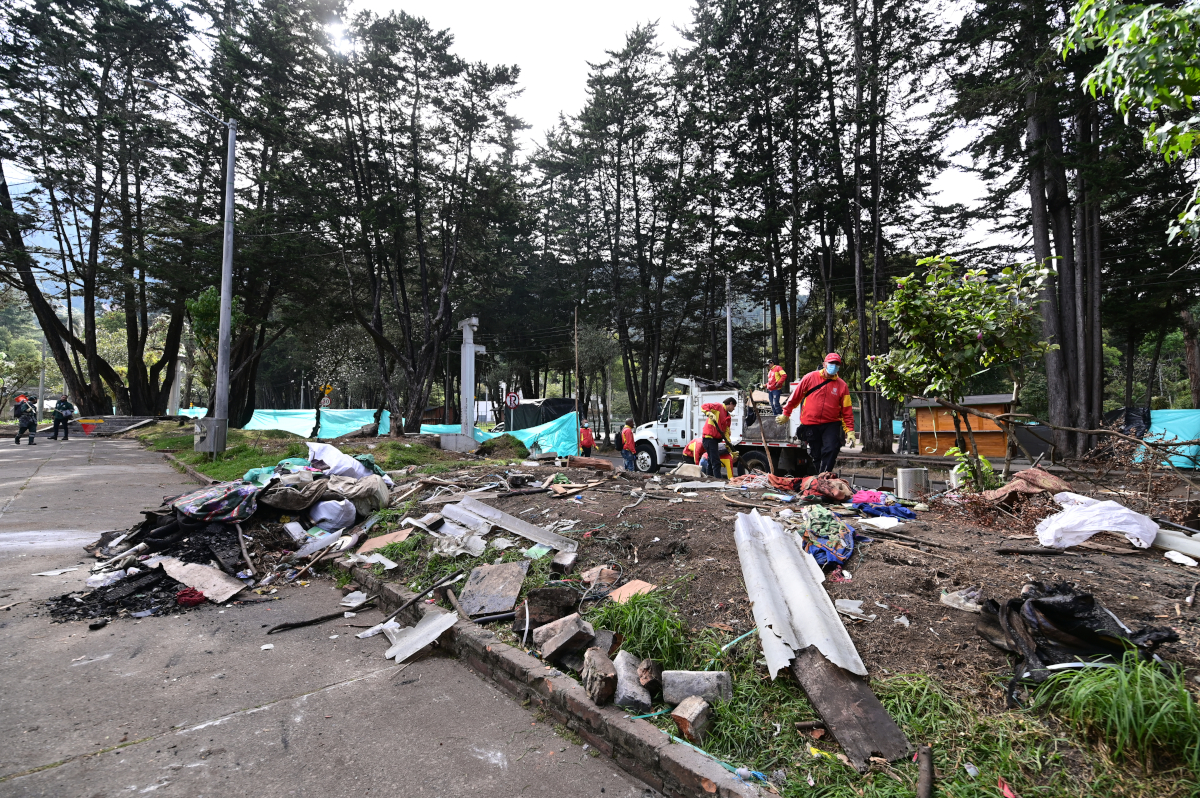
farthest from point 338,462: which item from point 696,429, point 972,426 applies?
point 972,426

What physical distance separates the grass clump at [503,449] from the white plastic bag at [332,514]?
29.3 feet

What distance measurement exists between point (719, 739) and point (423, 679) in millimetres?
1965

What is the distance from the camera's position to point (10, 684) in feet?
10.8

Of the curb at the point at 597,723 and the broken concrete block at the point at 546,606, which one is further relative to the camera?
the broken concrete block at the point at 546,606

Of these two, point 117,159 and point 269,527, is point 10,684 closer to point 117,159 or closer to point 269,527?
point 269,527

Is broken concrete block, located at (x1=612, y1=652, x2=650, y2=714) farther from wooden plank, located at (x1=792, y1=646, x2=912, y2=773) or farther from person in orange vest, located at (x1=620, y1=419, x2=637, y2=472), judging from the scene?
person in orange vest, located at (x1=620, y1=419, x2=637, y2=472)

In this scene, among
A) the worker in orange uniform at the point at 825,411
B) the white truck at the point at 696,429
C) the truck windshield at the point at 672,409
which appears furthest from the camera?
the truck windshield at the point at 672,409

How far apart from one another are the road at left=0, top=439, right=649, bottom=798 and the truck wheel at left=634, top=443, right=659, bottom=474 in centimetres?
1281

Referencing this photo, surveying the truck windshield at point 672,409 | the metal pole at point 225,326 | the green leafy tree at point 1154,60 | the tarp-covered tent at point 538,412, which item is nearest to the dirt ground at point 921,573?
the green leafy tree at point 1154,60

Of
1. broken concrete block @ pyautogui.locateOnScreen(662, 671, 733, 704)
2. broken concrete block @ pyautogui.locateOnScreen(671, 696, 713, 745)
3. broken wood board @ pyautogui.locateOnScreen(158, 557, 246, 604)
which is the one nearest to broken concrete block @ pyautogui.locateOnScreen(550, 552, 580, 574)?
broken concrete block @ pyautogui.locateOnScreen(662, 671, 733, 704)

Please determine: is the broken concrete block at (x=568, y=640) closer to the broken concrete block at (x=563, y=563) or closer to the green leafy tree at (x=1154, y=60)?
the broken concrete block at (x=563, y=563)

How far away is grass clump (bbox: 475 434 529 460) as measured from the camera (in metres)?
16.3

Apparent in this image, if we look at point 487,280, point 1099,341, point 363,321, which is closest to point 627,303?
point 487,280

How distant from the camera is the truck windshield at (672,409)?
55.3 feet
